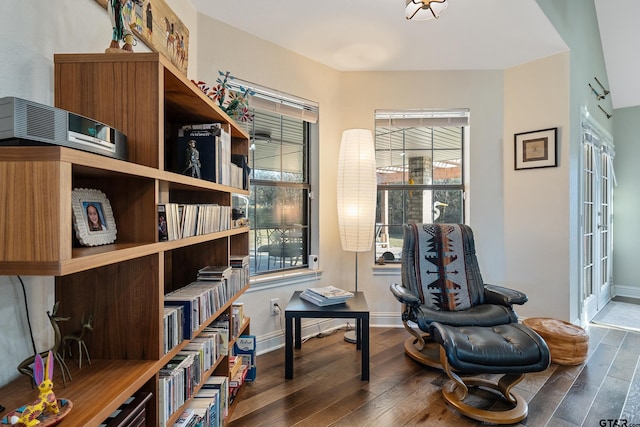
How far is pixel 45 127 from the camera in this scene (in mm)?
706

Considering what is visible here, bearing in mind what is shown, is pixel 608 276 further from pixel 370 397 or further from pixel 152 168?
pixel 152 168

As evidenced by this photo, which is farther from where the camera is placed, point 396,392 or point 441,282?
point 441,282

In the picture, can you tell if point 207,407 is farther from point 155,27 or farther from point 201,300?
point 155,27

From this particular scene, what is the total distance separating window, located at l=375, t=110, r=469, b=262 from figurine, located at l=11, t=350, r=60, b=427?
2.79 m

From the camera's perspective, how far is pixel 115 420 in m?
0.87

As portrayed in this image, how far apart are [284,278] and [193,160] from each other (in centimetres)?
153

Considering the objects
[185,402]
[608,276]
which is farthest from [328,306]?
[608,276]

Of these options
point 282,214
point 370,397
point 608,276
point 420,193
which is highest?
point 420,193

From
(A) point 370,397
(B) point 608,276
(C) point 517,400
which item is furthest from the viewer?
(B) point 608,276

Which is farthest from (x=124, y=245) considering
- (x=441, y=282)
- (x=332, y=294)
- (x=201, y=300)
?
(x=441, y=282)

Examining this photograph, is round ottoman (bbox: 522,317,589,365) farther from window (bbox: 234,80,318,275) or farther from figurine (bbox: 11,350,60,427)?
figurine (bbox: 11,350,60,427)

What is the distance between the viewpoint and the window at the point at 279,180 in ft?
8.74

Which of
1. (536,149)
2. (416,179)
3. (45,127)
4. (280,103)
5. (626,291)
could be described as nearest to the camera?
(45,127)

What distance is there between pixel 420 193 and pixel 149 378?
2.84 meters
